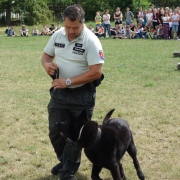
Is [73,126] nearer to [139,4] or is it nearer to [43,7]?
[139,4]

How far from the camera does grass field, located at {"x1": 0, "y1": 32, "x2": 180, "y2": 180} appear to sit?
4.43 meters

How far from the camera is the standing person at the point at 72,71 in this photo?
11.5ft

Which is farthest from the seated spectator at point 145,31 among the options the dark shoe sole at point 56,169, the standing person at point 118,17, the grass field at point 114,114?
the dark shoe sole at point 56,169

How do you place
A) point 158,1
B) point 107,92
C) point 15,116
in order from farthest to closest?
point 158,1 < point 107,92 < point 15,116

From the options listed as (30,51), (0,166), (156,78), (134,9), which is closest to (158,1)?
(134,9)

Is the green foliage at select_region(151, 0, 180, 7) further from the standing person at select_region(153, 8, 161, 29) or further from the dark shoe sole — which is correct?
the dark shoe sole

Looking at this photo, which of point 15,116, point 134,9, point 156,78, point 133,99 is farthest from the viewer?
point 134,9

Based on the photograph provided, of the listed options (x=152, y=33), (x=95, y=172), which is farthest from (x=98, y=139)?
(x=152, y=33)

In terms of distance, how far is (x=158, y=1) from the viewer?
4106 centimetres

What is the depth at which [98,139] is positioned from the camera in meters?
3.52

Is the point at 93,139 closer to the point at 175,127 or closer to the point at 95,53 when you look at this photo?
the point at 95,53

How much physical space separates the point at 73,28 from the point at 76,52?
0.26 metres

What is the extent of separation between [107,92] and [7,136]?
3162 millimetres

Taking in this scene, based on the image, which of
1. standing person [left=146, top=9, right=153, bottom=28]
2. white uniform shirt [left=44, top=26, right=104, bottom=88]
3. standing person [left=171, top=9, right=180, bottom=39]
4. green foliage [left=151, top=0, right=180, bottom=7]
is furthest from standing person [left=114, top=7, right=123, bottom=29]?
white uniform shirt [left=44, top=26, right=104, bottom=88]
